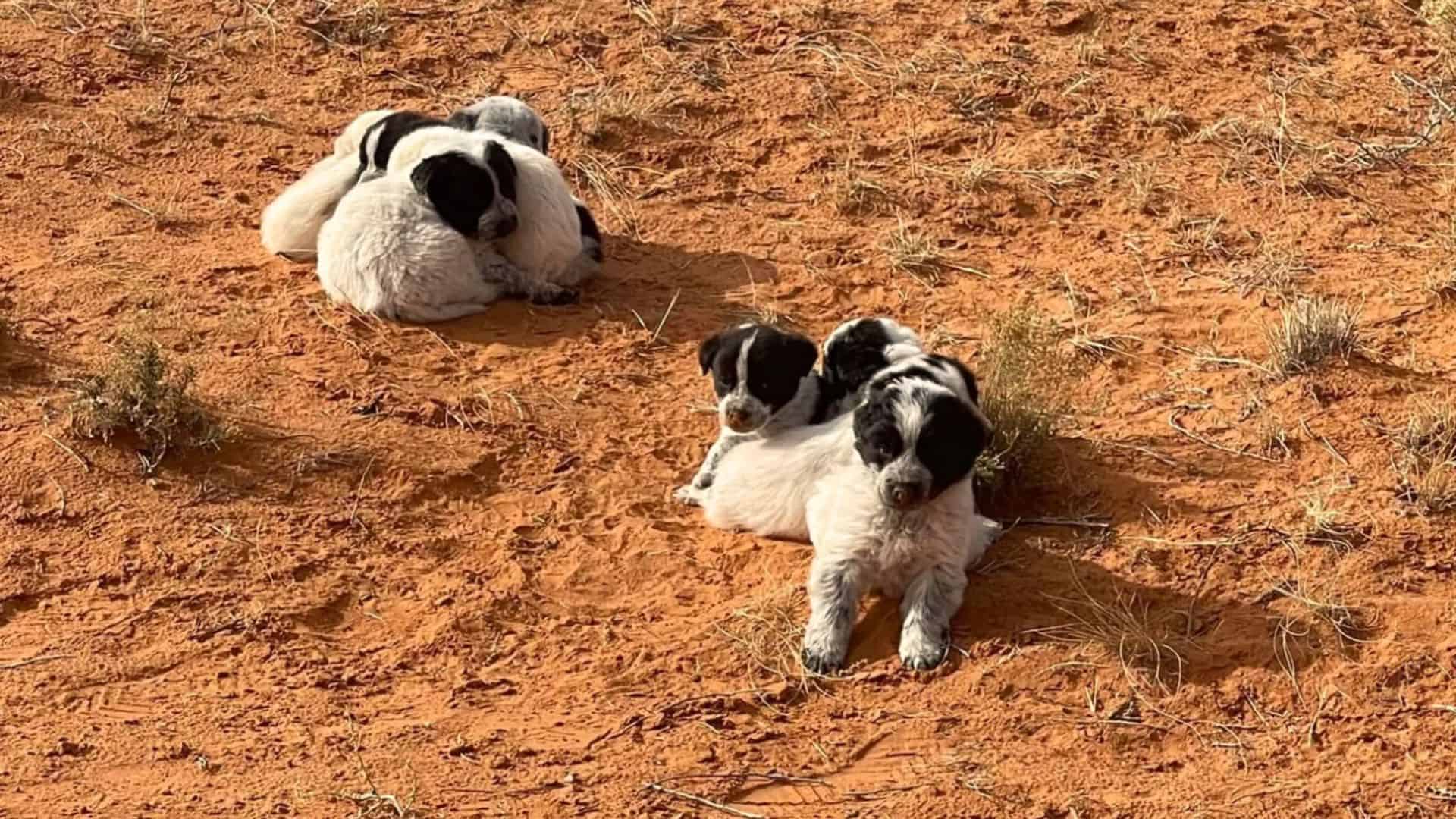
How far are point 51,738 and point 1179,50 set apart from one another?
27.8 ft

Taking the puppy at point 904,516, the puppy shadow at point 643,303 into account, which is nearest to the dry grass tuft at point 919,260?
the puppy shadow at point 643,303

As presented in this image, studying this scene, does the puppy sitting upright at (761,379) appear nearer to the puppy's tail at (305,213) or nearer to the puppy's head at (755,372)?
the puppy's head at (755,372)

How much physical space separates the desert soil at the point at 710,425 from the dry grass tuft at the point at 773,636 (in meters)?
0.02

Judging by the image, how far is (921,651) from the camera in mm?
6223

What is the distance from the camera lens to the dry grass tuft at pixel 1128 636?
6.18m

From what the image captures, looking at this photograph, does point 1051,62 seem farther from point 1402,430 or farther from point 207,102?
point 207,102

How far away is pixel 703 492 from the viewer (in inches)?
284

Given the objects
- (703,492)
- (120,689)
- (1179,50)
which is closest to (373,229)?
(703,492)

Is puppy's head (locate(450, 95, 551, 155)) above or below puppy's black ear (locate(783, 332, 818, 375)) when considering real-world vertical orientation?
below

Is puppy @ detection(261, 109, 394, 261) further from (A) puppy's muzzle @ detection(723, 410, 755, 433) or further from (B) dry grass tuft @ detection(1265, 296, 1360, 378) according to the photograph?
(B) dry grass tuft @ detection(1265, 296, 1360, 378)

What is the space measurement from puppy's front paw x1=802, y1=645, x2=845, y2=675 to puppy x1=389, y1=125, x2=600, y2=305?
331cm

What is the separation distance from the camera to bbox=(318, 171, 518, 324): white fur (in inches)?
340

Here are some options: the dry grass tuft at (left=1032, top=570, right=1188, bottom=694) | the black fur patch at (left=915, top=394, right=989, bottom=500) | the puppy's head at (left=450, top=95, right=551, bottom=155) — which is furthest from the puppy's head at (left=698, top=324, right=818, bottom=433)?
the puppy's head at (left=450, top=95, right=551, bottom=155)

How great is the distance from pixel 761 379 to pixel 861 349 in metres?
0.51
